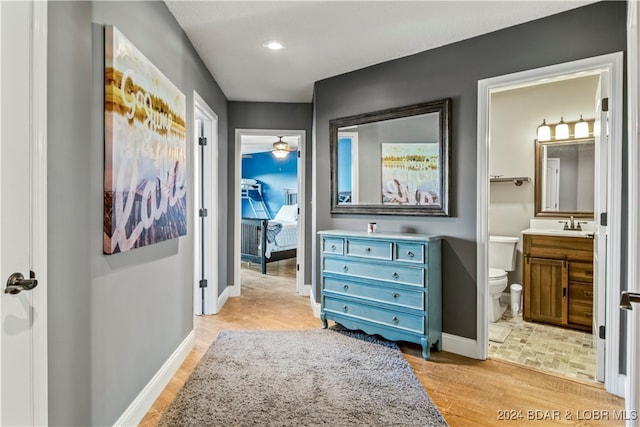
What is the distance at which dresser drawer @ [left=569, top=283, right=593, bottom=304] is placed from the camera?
3.20 m

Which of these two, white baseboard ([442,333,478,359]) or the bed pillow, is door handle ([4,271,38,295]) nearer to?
white baseboard ([442,333,478,359])

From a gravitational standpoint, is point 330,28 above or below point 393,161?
above

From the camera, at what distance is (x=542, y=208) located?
3822 mm

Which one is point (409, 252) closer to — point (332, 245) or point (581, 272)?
point (332, 245)

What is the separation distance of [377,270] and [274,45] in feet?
6.55

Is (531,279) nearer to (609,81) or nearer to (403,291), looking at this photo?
(403,291)

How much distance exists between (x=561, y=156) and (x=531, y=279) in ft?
4.50

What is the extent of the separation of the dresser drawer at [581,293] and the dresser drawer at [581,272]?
5 cm

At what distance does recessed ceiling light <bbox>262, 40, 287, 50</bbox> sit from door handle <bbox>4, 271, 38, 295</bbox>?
232 centimetres

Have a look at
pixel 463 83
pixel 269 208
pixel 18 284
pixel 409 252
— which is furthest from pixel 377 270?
pixel 269 208

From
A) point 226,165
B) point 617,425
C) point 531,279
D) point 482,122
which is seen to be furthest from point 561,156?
point 226,165

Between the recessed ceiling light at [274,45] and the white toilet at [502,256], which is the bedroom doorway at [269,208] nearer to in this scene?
the recessed ceiling light at [274,45]

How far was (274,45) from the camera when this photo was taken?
2812mm

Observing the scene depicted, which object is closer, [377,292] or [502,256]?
[377,292]
